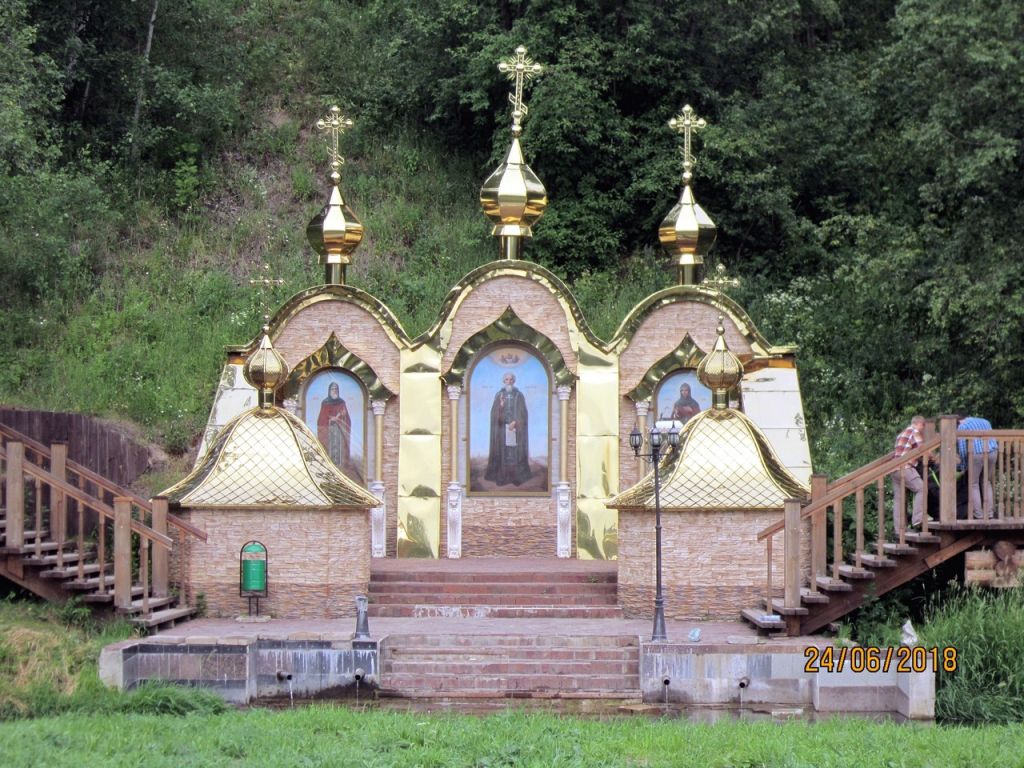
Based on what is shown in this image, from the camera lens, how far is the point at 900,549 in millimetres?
15617

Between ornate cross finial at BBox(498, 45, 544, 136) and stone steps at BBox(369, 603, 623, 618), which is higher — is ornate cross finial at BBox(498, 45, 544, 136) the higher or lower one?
the higher one

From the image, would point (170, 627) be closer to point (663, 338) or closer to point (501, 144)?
point (663, 338)

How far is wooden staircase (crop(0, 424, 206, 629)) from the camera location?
15508 mm

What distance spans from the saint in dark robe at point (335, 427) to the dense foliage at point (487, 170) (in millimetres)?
4998

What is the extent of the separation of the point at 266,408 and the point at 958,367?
11.1 m

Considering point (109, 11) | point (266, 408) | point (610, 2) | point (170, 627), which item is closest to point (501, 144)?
point (610, 2)

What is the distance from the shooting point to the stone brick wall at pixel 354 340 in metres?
20.5

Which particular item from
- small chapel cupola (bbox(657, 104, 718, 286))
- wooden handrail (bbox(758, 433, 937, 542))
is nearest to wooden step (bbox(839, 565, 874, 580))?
wooden handrail (bbox(758, 433, 937, 542))

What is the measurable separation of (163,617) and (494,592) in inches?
159

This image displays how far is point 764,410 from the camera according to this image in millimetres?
20469

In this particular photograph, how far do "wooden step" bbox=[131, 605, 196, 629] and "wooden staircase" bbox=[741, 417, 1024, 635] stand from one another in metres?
6.19

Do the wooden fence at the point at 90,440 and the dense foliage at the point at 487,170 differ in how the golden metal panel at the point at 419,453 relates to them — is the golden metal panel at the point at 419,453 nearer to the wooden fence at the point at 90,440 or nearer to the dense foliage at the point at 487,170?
the wooden fence at the point at 90,440

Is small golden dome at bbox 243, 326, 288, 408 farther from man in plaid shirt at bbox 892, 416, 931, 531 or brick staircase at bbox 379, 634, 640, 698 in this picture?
man in plaid shirt at bbox 892, 416, 931, 531

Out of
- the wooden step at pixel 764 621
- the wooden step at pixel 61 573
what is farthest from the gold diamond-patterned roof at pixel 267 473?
the wooden step at pixel 764 621
